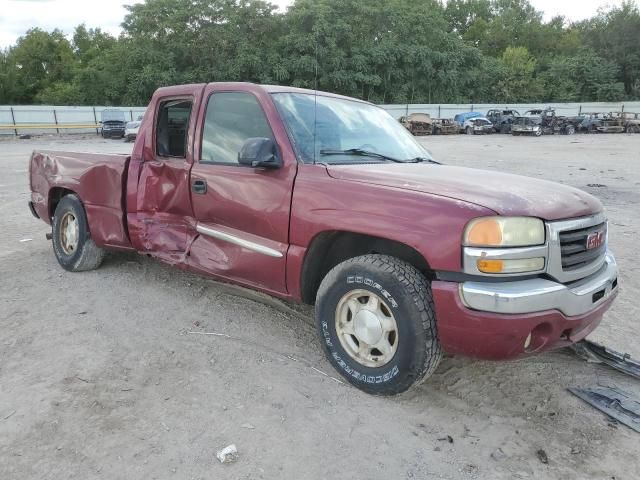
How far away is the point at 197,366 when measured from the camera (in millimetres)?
3498

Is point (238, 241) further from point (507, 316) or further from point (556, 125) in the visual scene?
point (556, 125)

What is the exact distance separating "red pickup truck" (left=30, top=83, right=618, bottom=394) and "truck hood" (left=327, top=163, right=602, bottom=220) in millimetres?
14

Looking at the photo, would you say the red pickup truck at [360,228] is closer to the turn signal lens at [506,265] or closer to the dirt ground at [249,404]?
the turn signal lens at [506,265]

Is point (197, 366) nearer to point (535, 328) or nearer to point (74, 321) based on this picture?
point (74, 321)

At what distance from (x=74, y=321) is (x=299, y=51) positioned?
4710 cm

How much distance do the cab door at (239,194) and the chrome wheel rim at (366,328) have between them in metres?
0.52

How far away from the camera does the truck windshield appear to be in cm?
362

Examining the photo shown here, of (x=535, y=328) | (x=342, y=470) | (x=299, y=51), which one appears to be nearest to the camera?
(x=342, y=470)

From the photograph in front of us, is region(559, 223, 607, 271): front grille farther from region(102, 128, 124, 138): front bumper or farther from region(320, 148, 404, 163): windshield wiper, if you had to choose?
region(102, 128, 124, 138): front bumper

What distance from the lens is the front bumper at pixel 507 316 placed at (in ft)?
8.72

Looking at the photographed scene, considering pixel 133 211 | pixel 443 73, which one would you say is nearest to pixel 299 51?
pixel 443 73

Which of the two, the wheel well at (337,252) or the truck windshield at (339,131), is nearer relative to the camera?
the wheel well at (337,252)

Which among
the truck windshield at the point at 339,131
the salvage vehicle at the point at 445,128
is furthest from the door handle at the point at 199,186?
the salvage vehicle at the point at 445,128

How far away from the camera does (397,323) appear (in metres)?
2.95
